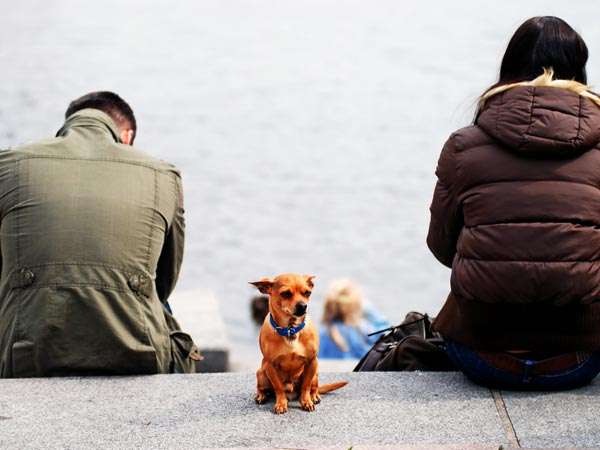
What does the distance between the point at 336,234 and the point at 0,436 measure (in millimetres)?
14676

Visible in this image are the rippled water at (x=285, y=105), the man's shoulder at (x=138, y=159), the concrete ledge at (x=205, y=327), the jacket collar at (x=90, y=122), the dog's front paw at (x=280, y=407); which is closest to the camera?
the dog's front paw at (x=280, y=407)

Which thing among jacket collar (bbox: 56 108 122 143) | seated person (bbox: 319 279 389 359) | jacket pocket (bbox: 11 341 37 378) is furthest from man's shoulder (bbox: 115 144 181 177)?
seated person (bbox: 319 279 389 359)

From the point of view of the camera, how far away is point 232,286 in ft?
55.1

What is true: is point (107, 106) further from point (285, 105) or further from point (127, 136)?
point (285, 105)

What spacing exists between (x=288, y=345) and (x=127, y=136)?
5.54 ft

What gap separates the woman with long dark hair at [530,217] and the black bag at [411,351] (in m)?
0.42

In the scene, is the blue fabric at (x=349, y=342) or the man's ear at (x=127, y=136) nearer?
the man's ear at (x=127, y=136)

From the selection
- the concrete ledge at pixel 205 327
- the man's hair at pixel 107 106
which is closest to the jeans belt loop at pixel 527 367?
the man's hair at pixel 107 106

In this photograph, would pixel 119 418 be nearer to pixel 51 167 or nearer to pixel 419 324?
pixel 51 167

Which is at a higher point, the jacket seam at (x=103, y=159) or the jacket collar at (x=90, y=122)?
the jacket collar at (x=90, y=122)

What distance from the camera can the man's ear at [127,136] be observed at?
5414mm

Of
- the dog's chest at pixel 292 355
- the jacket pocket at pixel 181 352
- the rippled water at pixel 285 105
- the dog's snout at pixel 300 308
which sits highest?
the dog's snout at pixel 300 308

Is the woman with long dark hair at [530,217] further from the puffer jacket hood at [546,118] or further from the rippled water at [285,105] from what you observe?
the rippled water at [285,105]

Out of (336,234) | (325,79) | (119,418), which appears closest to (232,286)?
(336,234)
